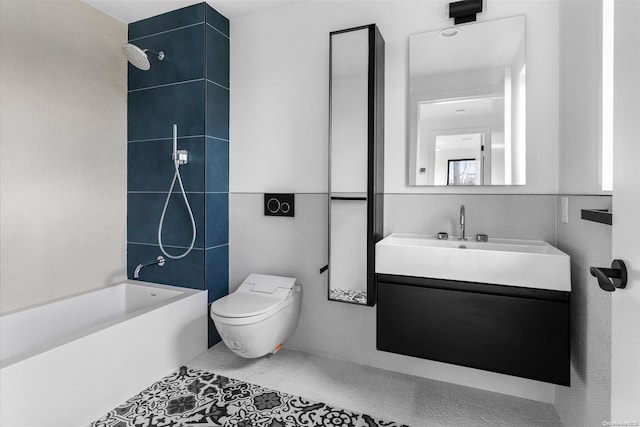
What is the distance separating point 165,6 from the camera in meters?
2.28

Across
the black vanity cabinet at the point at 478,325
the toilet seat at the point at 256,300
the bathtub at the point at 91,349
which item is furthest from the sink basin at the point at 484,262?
the bathtub at the point at 91,349

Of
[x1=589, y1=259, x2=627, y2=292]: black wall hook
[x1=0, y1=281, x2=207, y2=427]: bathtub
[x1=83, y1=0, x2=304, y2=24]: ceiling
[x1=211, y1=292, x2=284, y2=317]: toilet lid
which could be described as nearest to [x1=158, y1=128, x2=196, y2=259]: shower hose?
[x1=0, y1=281, x2=207, y2=427]: bathtub

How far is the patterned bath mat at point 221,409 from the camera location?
1575 millimetres

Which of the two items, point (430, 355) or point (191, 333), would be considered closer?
point (430, 355)

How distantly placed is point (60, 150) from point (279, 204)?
54.9 inches

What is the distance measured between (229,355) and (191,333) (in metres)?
0.29

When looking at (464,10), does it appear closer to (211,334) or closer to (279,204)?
(279,204)

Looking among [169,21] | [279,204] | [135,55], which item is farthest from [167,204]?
[169,21]

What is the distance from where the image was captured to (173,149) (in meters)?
2.31

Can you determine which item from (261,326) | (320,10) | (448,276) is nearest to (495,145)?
(448,276)

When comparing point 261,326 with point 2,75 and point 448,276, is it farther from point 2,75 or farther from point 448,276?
point 2,75

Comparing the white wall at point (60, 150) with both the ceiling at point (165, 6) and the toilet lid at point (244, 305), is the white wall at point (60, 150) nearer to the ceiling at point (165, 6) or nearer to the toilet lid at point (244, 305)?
the ceiling at point (165, 6)

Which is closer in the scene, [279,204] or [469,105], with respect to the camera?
[469,105]

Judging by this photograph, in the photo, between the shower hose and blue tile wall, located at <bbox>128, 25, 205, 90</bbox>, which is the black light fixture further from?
the shower hose
